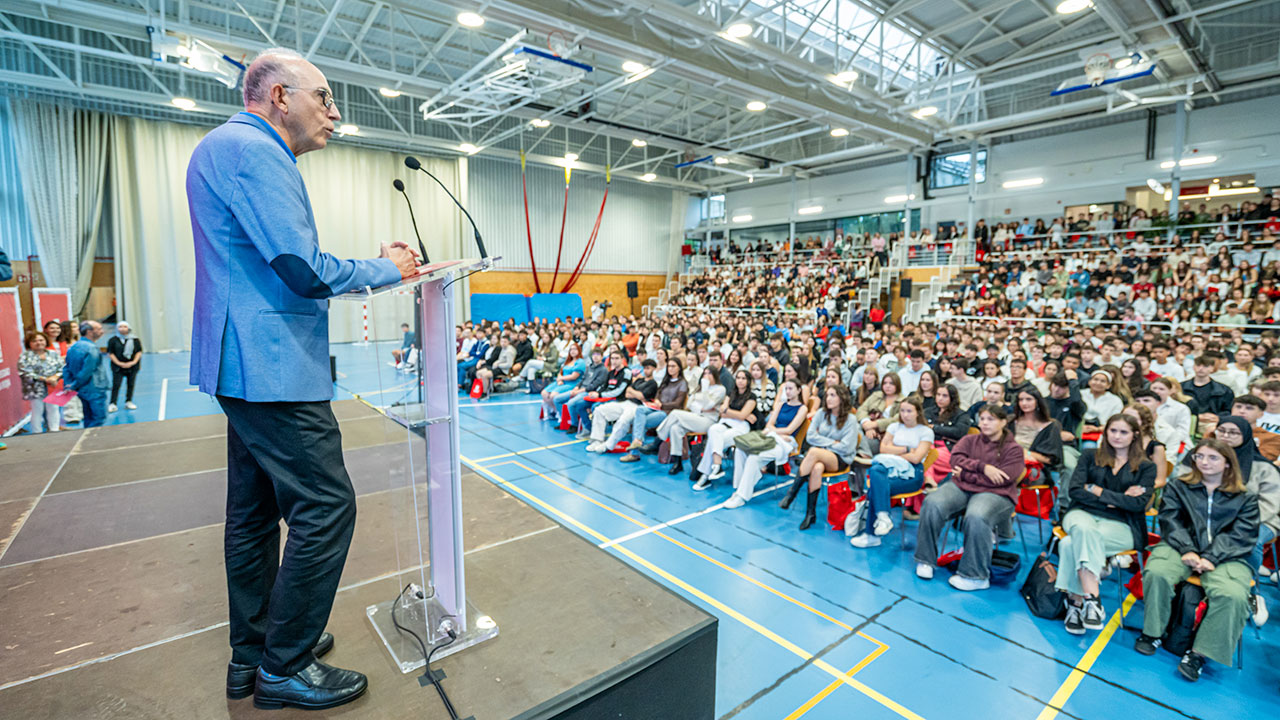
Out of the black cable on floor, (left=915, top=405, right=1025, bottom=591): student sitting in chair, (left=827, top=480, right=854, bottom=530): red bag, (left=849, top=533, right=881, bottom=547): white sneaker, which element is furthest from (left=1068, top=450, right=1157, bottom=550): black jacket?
the black cable on floor

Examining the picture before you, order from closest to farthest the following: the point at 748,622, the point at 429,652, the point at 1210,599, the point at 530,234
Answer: the point at 429,652, the point at 1210,599, the point at 748,622, the point at 530,234

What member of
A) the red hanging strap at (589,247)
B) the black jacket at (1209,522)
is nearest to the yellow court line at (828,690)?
the black jacket at (1209,522)

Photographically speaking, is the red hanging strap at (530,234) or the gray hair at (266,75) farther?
the red hanging strap at (530,234)

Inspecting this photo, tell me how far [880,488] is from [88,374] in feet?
28.7

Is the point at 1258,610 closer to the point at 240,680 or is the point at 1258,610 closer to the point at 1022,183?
the point at 240,680

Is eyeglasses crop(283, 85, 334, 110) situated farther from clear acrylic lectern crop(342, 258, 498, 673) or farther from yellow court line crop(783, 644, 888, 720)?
yellow court line crop(783, 644, 888, 720)

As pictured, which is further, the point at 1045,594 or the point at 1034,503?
the point at 1034,503

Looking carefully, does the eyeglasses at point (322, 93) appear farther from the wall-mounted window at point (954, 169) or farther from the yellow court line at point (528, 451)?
the wall-mounted window at point (954, 169)

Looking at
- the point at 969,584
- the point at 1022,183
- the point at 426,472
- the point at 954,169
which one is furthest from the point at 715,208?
the point at 426,472

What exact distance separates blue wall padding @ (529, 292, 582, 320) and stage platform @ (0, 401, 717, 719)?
1728cm

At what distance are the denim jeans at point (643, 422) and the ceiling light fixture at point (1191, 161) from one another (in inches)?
618

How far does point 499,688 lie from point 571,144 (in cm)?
2074

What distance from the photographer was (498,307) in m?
19.9

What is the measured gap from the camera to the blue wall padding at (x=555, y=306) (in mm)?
20516
